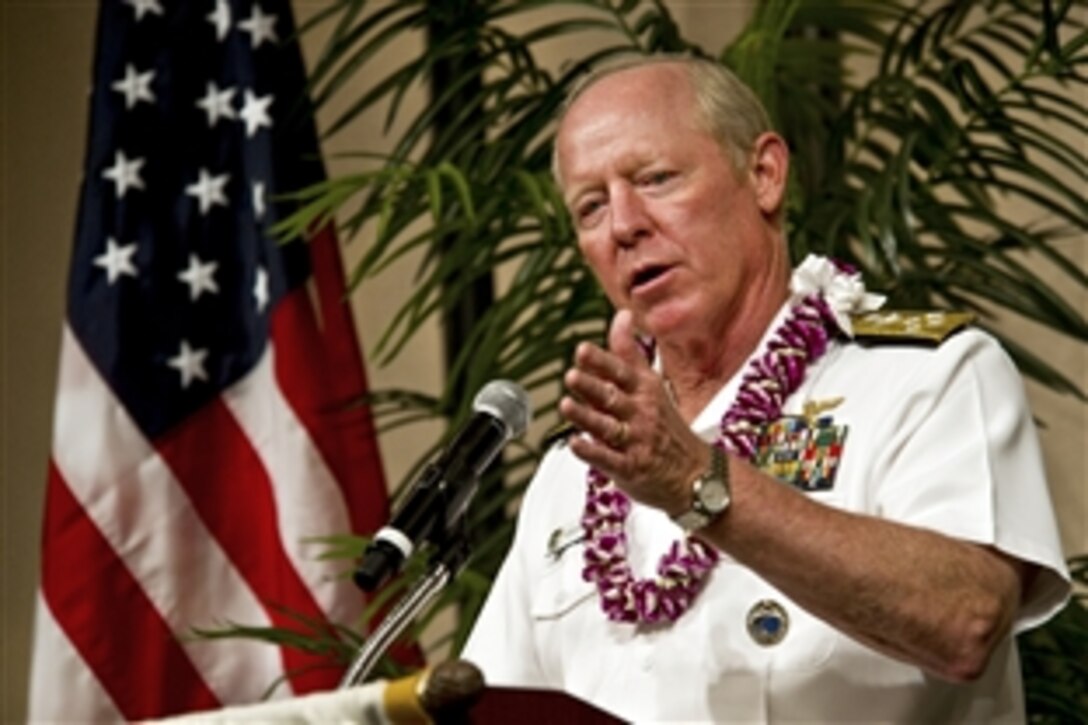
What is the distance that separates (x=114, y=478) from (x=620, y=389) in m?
2.15

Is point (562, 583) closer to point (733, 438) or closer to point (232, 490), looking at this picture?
point (733, 438)

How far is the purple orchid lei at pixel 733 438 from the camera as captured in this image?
241 centimetres

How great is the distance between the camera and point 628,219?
101 inches

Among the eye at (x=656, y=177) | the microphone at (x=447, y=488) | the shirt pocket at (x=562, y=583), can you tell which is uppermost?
the microphone at (x=447, y=488)

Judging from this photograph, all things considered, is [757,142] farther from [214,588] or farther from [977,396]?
[214,588]

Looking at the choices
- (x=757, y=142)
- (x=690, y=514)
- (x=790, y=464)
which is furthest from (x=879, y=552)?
A: (x=757, y=142)

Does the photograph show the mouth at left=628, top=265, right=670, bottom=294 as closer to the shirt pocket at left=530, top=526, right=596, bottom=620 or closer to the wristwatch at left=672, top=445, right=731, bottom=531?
the shirt pocket at left=530, top=526, right=596, bottom=620

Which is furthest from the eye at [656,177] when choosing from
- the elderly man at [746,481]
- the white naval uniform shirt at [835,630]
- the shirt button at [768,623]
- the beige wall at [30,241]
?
the beige wall at [30,241]

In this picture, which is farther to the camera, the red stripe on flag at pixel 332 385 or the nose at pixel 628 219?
the red stripe on flag at pixel 332 385

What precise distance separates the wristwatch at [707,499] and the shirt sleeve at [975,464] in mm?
266

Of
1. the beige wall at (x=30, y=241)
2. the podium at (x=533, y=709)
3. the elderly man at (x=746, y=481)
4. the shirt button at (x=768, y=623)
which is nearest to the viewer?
the podium at (x=533, y=709)

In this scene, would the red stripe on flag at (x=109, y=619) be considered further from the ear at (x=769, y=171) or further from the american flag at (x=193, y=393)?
the ear at (x=769, y=171)

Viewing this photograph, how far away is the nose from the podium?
2.36 ft

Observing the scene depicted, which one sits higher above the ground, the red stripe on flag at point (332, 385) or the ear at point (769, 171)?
the ear at point (769, 171)
